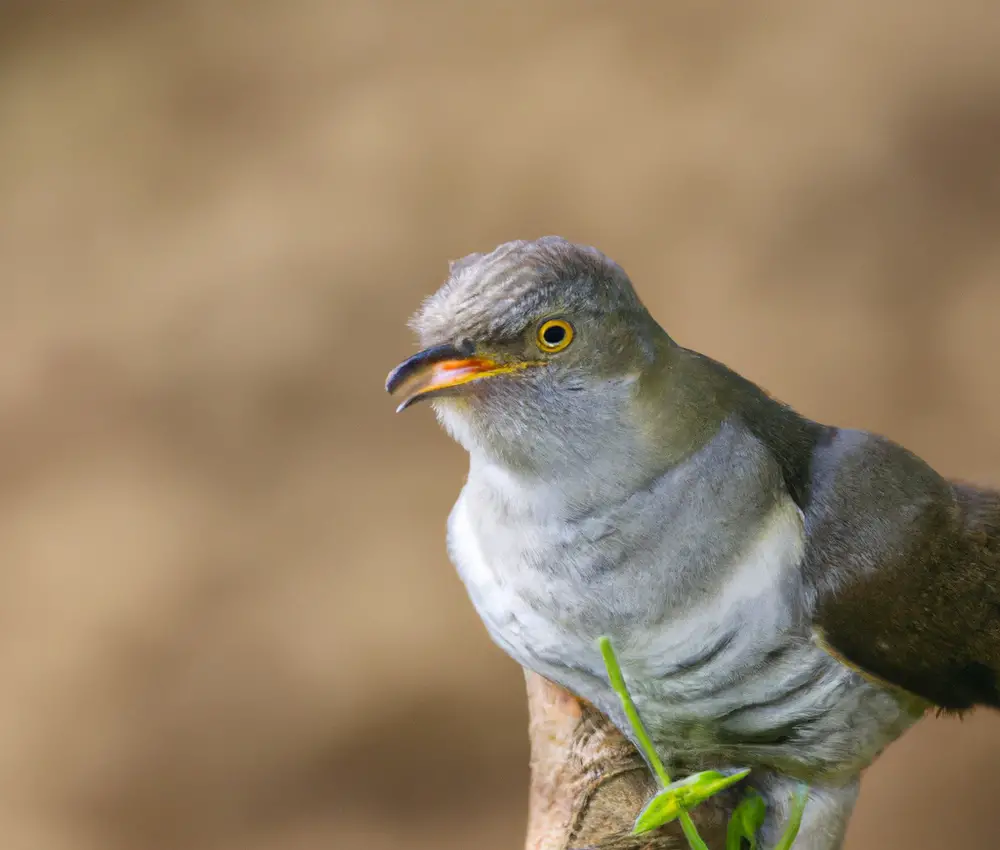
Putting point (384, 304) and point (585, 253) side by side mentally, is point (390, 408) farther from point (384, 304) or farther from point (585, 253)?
point (585, 253)

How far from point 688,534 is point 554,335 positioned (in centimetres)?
17

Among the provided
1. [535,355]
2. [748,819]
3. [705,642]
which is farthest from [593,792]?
[535,355]

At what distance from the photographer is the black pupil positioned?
2.65 feet

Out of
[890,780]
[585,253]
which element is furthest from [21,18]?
[890,780]

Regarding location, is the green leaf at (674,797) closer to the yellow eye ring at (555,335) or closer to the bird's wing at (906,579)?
the bird's wing at (906,579)

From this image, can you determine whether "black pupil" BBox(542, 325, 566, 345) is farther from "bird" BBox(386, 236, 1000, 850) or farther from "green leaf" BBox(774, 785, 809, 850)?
"green leaf" BBox(774, 785, 809, 850)

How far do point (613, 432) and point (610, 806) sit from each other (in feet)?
1.30

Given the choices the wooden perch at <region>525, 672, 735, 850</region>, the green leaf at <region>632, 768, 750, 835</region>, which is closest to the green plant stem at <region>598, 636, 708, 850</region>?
the green leaf at <region>632, 768, 750, 835</region>

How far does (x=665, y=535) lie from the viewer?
0.86m

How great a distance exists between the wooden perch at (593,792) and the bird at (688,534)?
114 mm

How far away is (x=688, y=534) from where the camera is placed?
33.8 inches

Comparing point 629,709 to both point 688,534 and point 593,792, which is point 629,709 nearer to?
point 688,534

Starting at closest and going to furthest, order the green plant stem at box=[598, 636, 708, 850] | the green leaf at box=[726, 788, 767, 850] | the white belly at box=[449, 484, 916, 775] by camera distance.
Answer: the green plant stem at box=[598, 636, 708, 850] < the white belly at box=[449, 484, 916, 775] < the green leaf at box=[726, 788, 767, 850]

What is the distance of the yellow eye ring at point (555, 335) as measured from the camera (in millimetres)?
805
